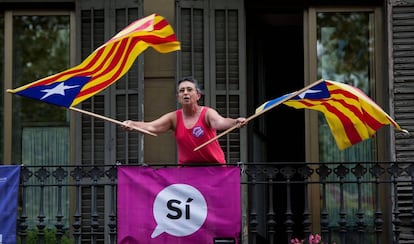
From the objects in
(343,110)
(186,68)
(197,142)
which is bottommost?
(197,142)

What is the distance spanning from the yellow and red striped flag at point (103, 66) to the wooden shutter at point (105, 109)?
1559 mm

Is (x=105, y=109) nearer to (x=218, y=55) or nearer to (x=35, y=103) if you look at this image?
(x=35, y=103)

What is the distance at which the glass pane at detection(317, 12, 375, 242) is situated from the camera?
43.9 feet

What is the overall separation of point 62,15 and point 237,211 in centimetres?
393

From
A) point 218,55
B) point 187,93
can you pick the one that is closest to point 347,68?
point 218,55

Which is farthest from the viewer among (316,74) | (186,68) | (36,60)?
(36,60)

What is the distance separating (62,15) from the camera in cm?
1405

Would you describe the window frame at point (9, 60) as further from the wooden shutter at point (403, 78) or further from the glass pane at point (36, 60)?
the wooden shutter at point (403, 78)

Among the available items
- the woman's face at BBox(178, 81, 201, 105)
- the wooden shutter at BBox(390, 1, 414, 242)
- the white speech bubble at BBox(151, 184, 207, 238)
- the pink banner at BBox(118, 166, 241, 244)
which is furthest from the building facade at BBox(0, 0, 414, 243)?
the woman's face at BBox(178, 81, 201, 105)

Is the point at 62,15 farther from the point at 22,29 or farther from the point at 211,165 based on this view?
the point at 211,165

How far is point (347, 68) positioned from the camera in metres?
14.3

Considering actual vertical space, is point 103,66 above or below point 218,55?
below

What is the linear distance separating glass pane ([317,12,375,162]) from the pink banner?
2485mm

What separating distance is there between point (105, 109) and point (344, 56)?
308 centimetres
